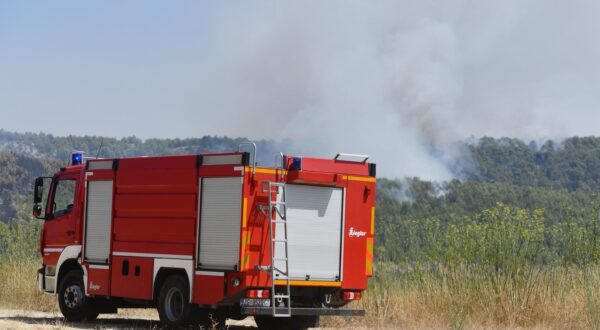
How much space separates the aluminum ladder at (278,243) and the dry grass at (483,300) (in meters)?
2.99

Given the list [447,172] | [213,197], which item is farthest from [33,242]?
[447,172]

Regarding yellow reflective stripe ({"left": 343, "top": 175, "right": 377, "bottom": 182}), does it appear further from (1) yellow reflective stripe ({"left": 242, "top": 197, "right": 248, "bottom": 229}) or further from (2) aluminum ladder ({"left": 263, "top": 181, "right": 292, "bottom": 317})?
(1) yellow reflective stripe ({"left": 242, "top": 197, "right": 248, "bottom": 229})

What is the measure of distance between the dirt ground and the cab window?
202 cm

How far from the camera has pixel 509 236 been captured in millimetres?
19516

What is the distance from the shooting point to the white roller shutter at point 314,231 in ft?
55.3

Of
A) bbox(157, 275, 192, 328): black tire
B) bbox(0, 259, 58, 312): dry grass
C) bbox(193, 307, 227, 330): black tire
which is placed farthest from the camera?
bbox(0, 259, 58, 312): dry grass

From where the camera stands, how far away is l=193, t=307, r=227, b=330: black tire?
17.2 m

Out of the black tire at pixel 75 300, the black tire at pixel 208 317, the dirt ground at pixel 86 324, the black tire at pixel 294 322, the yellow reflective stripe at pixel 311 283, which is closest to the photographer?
the yellow reflective stripe at pixel 311 283

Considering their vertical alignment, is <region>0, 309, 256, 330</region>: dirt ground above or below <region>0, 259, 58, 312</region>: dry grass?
below

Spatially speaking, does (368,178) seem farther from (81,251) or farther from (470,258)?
(81,251)

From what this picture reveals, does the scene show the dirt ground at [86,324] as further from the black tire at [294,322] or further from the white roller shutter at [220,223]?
the white roller shutter at [220,223]

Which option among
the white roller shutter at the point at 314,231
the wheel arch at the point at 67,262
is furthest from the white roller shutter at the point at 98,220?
the white roller shutter at the point at 314,231

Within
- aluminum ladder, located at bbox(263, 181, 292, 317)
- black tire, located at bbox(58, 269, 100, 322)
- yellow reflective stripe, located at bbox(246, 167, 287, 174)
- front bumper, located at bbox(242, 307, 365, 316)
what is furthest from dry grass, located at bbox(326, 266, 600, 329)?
black tire, located at bbox(58, 269, 100, 322)

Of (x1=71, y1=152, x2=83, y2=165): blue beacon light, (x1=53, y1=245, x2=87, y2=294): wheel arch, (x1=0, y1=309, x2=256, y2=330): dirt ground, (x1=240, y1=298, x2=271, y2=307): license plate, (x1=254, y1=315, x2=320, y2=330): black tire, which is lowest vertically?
(x1=0, y1=309, x2=256, y2=330): dirt ground
